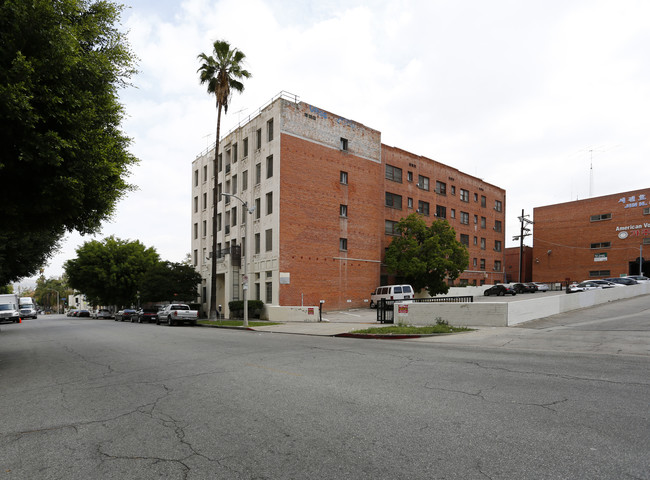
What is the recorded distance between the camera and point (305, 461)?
393 centimetres

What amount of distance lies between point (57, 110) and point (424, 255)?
34057mm

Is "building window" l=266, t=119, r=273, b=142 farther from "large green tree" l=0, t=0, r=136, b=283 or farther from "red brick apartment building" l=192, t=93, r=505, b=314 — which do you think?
"large green tree" l=0, t=0, r=136, b=283

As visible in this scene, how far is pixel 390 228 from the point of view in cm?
4269

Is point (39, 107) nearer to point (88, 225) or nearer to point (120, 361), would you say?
point (88, 225)

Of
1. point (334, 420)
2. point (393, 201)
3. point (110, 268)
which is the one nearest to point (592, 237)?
point (393, 201)

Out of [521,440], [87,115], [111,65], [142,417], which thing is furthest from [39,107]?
[521,440]

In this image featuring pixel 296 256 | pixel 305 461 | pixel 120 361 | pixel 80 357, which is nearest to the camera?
pixel 305 461

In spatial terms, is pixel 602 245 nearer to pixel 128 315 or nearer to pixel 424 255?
pixel 424 255

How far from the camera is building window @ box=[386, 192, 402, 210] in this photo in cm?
4297

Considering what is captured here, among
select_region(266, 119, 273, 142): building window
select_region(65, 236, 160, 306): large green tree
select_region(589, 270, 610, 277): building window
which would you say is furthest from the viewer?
select_region(589, 270, 610, 277): building window

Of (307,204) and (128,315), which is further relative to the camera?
(128,315)

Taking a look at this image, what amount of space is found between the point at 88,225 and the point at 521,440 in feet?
41.4

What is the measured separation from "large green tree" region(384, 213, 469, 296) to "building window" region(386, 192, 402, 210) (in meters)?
2.76

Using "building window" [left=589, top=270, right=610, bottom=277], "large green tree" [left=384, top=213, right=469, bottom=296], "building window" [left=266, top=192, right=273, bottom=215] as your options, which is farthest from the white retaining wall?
"building window" [left=589, top=270, right=610, bottom=277]
